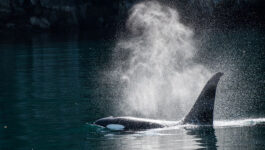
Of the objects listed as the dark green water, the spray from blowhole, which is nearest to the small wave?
the dark green water

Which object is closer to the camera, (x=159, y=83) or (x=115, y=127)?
(x=115, y=127)

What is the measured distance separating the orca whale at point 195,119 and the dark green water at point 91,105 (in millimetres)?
261

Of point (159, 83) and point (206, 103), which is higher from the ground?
point (159, 83)

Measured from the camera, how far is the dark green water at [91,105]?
545 inches

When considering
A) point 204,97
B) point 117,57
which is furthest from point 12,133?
point 117,57

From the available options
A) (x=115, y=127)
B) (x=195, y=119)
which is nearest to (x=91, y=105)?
(x=115, y=127)

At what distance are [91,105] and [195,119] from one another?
A: 582cm

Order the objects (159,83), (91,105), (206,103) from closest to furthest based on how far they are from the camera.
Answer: (206,103) < (91,105) < (159,83)

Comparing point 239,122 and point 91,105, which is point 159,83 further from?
point 239,122

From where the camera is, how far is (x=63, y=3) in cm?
7719

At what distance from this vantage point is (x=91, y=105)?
65.1ft

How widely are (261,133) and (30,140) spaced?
600cm

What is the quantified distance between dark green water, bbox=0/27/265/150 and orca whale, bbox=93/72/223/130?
261 millimetres

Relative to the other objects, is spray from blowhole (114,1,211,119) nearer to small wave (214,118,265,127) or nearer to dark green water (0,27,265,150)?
dark green water (0,27,265,150)
